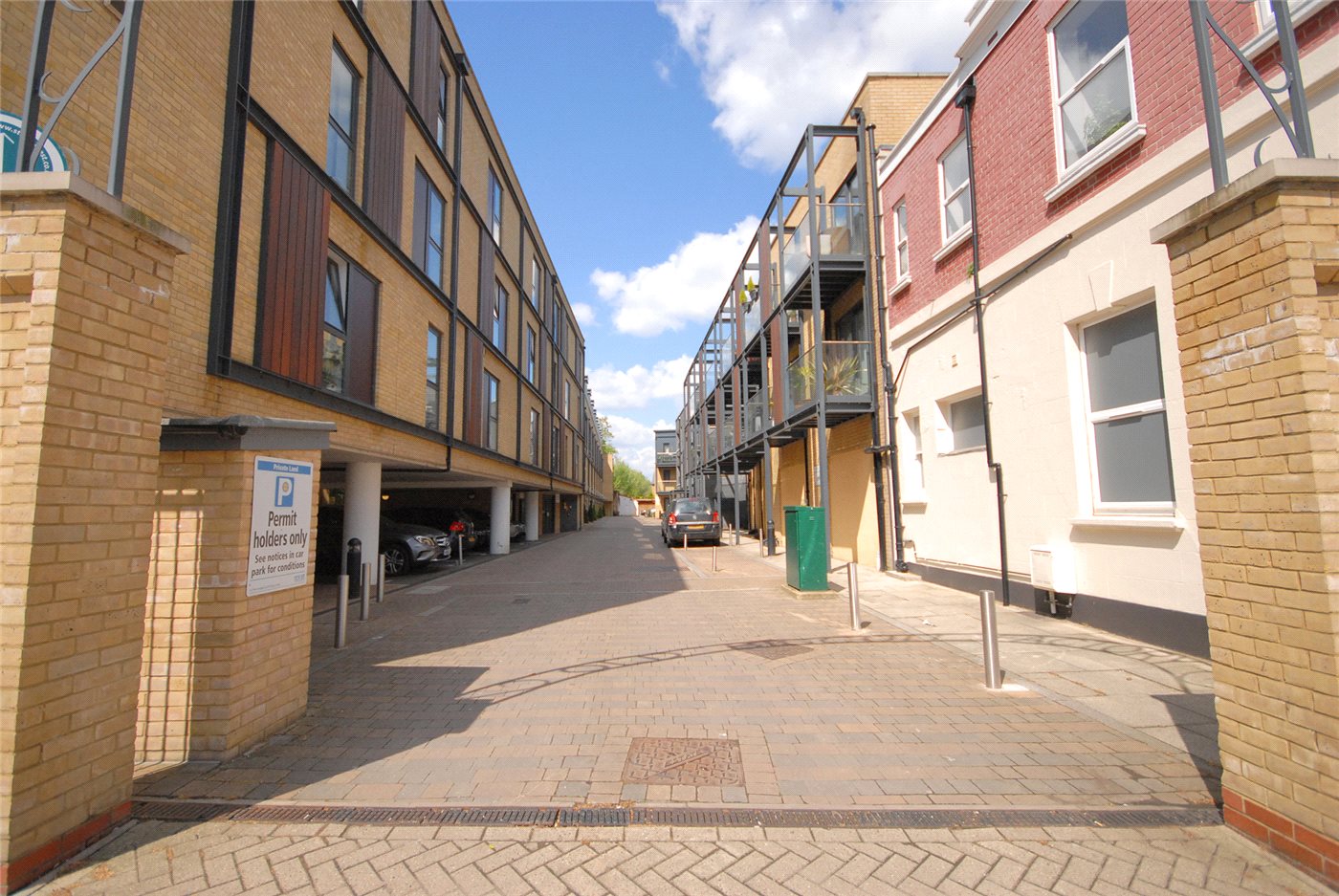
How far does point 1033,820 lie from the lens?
121 inches

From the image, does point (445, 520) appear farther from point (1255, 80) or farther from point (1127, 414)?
point (1255, 80)

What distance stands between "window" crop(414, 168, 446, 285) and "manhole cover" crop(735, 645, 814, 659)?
961cm

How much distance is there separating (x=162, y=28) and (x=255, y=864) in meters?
6.81

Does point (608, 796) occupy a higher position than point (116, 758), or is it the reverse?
point (116, 758)

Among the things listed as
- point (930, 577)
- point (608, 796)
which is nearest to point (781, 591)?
point (930, 577)

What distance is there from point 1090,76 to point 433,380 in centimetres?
1163

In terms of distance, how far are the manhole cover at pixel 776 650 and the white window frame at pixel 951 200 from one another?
704 cm

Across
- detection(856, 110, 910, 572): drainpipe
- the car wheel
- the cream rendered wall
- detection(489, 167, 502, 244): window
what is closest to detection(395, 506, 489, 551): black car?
the car wheel

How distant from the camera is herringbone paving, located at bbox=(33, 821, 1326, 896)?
2.56 metres

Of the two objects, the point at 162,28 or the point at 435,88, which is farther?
the point at 435,88

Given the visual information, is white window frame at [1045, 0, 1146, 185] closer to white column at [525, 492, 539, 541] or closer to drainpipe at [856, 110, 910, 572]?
drainpipe at [856, 110, 910, 572]

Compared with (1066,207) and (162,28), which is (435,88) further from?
(1066,207)

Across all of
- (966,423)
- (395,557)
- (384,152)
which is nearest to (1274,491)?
(966,423)

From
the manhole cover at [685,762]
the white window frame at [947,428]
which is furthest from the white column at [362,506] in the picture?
the white window frame at [947,428]
